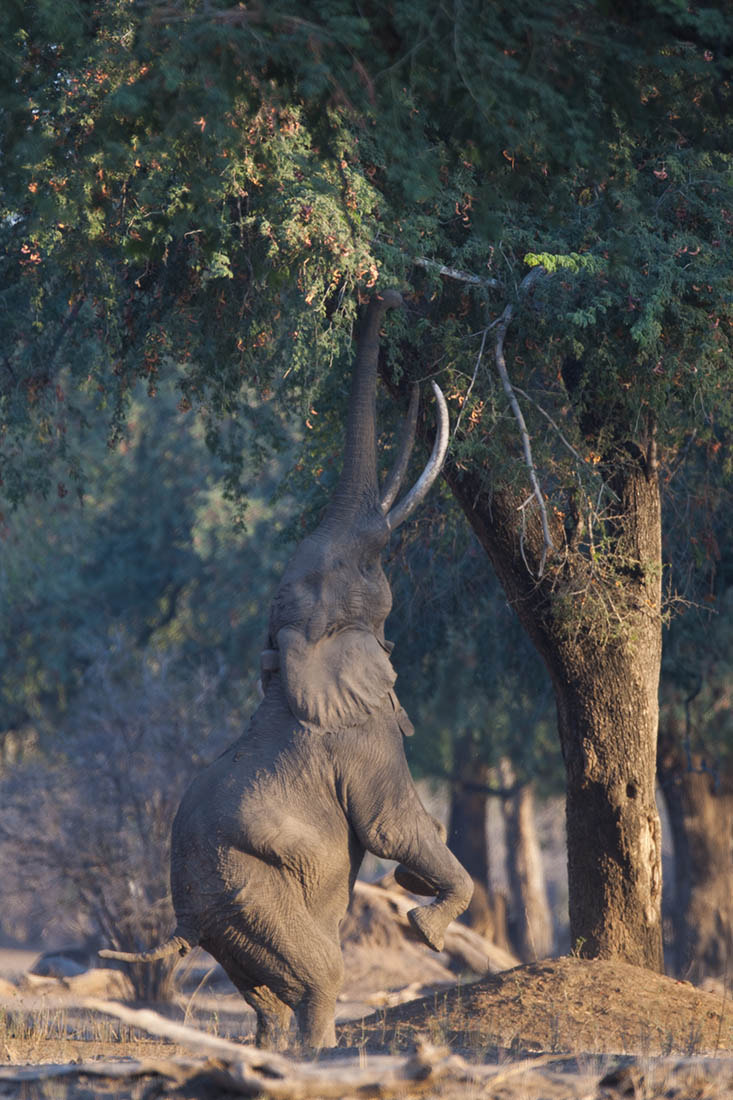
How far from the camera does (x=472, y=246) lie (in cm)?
937

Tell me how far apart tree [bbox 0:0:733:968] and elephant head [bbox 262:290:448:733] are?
0.76m

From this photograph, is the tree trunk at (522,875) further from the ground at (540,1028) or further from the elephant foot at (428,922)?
the elephant foot at (428,922)

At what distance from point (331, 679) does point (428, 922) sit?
1403 mm

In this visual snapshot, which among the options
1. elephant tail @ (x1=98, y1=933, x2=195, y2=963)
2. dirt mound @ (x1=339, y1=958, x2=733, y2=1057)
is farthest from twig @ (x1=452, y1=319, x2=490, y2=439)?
dirt mound @ (x1=339, y1=958, x2=733, y2=1057)

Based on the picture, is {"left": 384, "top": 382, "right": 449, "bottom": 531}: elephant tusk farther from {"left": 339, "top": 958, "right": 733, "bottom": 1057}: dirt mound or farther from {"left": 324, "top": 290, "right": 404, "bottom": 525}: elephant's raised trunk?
{"left": 339, "top": 958, "right": 733, "bottom": 1057}: dirt mound

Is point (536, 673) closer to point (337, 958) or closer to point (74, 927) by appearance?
point (74, 927)

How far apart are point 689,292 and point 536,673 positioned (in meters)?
9.18

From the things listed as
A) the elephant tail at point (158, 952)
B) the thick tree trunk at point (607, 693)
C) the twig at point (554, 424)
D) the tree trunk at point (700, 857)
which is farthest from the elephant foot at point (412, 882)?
the tree trunk at point (700, 857)

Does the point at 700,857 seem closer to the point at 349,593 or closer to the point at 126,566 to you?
the point at 126,566

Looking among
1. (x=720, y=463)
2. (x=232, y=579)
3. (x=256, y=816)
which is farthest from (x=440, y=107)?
(x=232, y=579)

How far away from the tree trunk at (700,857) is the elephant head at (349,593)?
11612 millimetres

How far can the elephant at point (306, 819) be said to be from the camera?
24.5 ft

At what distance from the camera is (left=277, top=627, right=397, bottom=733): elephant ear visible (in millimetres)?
7703

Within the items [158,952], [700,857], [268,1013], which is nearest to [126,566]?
[700,857]
